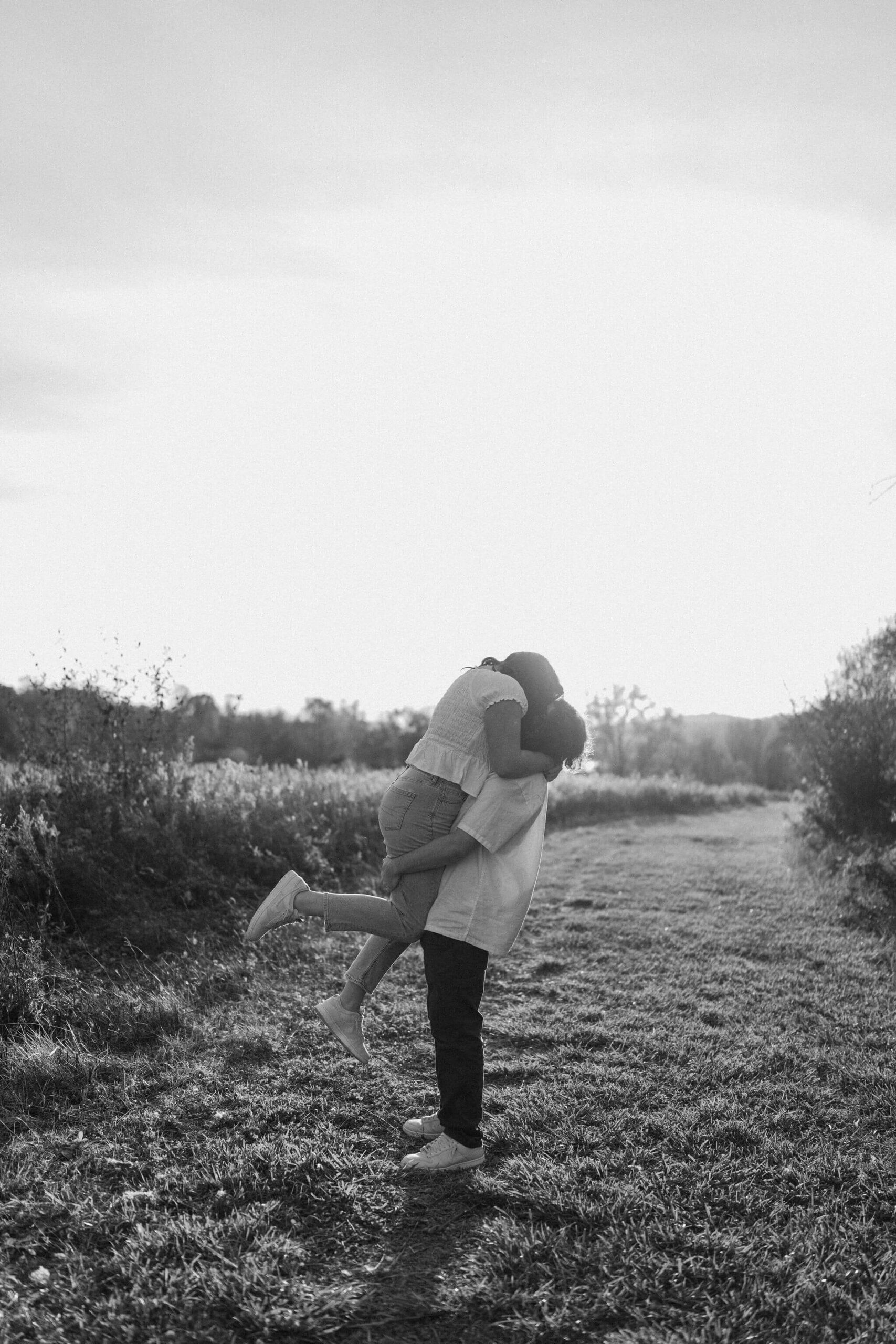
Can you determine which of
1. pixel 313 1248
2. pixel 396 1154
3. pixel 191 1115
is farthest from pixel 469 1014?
pixel 191 1115

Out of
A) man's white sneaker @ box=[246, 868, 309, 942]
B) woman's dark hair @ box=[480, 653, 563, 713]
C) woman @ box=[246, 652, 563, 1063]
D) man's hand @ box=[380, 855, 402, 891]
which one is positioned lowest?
man's white sneaker @ box=[246, 868, 309, 942]

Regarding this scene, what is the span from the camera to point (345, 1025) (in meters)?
4.41

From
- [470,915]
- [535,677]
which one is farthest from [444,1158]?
[535,677]

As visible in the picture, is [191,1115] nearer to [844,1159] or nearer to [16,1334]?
[16,1334]

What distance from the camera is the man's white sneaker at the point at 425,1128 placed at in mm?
4223

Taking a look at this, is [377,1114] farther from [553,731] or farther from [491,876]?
[553,731]

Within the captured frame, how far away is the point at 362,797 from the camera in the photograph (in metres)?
13.4

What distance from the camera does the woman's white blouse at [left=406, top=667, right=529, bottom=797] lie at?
4.10m

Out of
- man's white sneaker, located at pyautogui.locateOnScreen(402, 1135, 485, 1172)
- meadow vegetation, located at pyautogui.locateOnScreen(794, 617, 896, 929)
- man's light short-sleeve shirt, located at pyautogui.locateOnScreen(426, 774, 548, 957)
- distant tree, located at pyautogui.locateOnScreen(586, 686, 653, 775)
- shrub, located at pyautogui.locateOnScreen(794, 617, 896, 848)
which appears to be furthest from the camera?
distant tree, located at pyautogui.locateOnScreen(586, 686, 653, 775)

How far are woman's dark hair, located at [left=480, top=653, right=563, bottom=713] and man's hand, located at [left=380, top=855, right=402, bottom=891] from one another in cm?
85

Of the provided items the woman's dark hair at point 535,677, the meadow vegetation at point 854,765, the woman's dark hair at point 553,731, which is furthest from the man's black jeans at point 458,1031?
the meadow vegetation at point 854,765

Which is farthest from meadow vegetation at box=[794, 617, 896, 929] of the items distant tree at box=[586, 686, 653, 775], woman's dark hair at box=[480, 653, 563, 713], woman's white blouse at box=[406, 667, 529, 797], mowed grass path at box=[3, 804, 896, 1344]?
distant tree at box=[586, 686, 653, 775]

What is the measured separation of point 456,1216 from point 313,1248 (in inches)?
21.7

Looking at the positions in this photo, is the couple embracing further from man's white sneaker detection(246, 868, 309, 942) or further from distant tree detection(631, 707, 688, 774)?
distant tree detection(631, 707, 688, 774)
